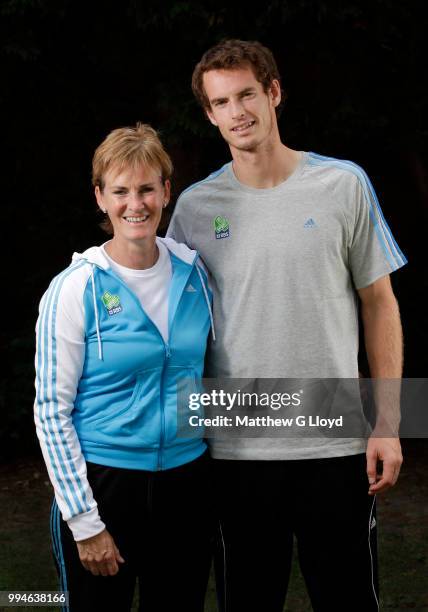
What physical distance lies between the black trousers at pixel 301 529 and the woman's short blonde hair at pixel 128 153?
3.12 feet

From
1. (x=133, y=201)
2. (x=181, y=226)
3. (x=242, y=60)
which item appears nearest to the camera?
(x=133, y=201)

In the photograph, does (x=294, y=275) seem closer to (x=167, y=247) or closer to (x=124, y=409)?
(x=167, y=247)

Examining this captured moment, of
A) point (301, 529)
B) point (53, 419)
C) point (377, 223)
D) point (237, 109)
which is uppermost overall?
point (237, 109)

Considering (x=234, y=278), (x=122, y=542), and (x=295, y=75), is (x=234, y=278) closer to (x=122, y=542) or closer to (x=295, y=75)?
(x=122, y=542)

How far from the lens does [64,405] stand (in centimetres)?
286

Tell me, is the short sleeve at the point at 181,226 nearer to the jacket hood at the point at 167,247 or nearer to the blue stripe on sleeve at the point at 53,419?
the jacket hood at the point at 167,247

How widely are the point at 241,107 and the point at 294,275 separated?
0.56 metres

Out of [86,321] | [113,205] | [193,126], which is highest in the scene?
[193,126]

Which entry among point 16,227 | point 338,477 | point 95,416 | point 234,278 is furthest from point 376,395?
point 16,227

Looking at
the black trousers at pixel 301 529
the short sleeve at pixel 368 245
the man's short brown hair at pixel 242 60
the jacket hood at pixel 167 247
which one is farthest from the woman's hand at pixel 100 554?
the man's short brown hair at pixel 242 60

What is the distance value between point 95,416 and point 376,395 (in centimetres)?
91

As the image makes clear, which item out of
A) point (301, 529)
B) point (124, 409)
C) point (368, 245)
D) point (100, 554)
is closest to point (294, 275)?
point (368, 245)

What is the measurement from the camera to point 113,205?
2980 mm

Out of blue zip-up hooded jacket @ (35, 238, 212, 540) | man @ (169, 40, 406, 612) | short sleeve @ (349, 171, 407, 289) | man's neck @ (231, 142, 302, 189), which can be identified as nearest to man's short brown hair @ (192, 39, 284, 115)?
man @ (169, 40, 406, 612)
